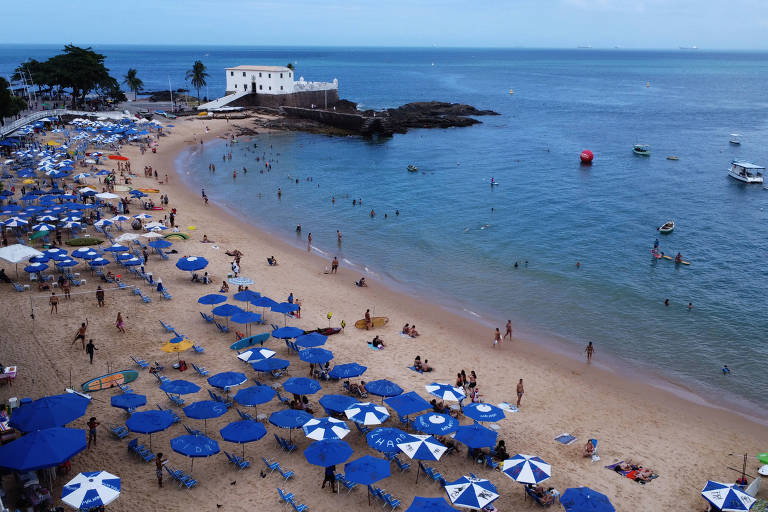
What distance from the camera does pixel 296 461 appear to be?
1541 cm

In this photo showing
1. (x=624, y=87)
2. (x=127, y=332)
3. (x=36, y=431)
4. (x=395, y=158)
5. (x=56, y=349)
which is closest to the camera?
(x=36, y=431)

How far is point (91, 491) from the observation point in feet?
39.4

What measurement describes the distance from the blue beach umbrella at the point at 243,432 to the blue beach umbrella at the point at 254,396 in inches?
50.7

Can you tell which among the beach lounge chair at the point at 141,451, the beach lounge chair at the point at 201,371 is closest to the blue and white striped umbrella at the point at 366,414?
the beach lounge chair at the point at 141,451

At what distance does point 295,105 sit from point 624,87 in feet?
377

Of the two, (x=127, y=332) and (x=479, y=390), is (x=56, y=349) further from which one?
(x=479, y=390)

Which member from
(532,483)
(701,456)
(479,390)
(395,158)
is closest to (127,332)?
(479,390)

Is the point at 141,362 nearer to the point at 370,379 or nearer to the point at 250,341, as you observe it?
the point at 250,341

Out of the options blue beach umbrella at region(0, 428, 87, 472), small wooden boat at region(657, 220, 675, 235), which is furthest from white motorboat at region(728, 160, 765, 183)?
blue beach umbrella at region(0, 428, 87, 472)

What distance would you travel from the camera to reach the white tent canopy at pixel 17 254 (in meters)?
24.5

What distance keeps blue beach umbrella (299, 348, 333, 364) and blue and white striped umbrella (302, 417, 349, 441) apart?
407 cm

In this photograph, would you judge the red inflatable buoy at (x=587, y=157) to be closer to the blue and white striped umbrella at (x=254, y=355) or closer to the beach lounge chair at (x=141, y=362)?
the blue and white striped umbrella at (x=254, y=355)

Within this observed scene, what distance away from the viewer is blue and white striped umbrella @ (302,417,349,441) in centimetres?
1482

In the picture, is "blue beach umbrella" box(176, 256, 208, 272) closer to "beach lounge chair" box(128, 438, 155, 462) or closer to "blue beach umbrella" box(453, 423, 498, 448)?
"beach lounge chair" box(128, 438, 155, 462)
